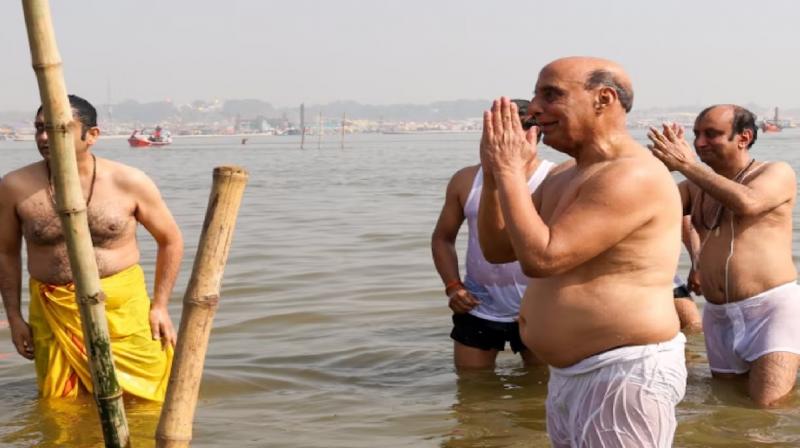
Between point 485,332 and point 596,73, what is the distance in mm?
3280

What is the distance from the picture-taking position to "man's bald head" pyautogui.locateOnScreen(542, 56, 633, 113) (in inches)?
152

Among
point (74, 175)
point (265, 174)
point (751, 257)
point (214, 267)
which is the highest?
point (74, 175)

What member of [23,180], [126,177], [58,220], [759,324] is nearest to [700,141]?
[759,324]

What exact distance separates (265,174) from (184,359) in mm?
39133

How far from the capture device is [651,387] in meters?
3.78

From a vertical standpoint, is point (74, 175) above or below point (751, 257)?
above

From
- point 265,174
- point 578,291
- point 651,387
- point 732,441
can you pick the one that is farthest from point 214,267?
point 265,174

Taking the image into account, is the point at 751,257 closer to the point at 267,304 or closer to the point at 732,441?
the point at 732,441

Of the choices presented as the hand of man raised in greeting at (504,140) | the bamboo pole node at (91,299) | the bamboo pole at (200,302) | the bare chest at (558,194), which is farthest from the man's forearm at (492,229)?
the bamboo pole node at (91,299)

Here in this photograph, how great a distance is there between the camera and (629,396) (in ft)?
12.4

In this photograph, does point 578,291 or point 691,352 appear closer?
point 578,291

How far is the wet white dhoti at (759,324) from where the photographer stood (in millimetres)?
6379

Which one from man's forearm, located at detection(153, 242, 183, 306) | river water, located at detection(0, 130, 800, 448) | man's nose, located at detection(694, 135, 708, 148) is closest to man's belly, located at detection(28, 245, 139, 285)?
man's forearm, located at detection(153, 242, 183, 306)

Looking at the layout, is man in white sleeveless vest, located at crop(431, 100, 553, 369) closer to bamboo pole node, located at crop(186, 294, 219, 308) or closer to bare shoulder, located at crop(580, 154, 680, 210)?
bare shoulder, located at crop(580, 154, 680, 210)
